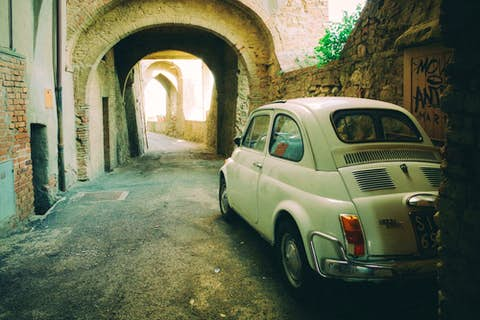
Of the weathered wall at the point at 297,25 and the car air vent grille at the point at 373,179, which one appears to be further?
the weathered wall at the point at 297,25

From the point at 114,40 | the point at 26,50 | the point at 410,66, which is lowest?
the point at 410,66

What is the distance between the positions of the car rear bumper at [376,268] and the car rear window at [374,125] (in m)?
1.24

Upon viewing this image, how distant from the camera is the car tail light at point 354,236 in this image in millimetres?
2693

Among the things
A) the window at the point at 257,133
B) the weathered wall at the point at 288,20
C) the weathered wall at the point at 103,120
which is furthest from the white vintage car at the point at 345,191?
the weathered wall at the point at 103,120

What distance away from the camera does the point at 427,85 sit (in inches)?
170

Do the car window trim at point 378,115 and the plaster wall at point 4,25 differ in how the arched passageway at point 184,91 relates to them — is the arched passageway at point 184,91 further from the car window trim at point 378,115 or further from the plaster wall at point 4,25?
the car window trim at point 378,115

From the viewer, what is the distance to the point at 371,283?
2736 mm

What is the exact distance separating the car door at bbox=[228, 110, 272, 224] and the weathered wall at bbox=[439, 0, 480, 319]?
231 cm

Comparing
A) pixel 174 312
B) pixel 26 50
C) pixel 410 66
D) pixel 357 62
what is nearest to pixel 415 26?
pixel 410 66

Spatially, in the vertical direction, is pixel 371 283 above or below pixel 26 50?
below

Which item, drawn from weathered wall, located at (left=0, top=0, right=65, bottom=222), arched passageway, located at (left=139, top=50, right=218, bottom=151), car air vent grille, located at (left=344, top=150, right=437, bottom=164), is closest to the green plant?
car air vent grille, located at (left=344, top=150, right=437, bottom=164)

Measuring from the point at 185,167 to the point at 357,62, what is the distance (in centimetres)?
787

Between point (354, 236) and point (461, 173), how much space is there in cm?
90

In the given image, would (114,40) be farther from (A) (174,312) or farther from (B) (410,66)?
(A) (174,312)
